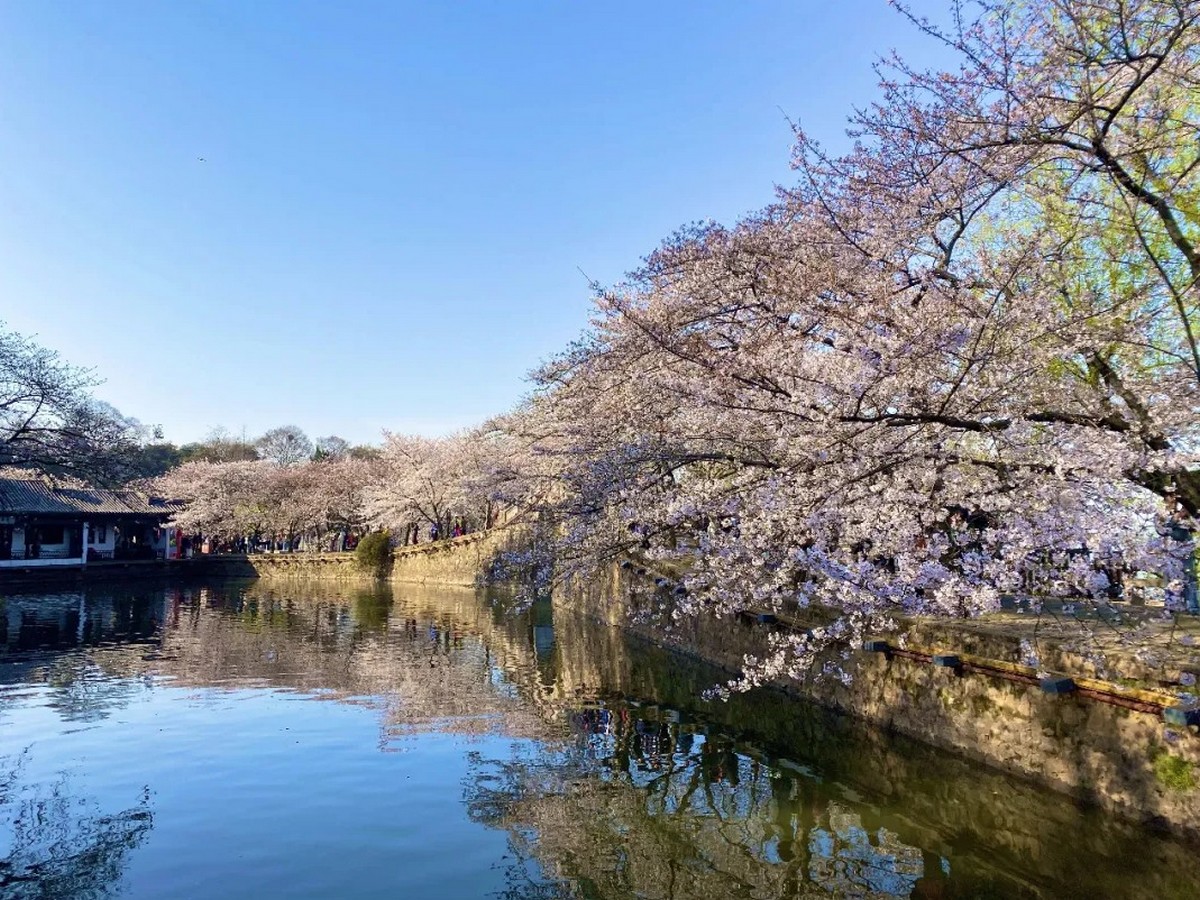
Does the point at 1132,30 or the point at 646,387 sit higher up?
the point at 1132,30

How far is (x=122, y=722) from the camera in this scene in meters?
10.7

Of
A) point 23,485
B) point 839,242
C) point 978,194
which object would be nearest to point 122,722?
point 839,242

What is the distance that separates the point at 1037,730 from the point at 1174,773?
1.41 m

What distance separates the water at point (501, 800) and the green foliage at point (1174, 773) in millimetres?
475

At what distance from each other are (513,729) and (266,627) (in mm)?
14200

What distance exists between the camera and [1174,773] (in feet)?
20.7

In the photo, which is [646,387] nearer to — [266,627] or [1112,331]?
[1112,331]

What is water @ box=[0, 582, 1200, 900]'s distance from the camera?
235 inches

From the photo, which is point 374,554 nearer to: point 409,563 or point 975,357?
point 409,563

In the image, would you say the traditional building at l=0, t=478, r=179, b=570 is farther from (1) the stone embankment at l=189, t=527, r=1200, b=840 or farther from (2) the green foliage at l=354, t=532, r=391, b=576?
(1) the stone embankment at l=189, t=527, r=1200, b=840

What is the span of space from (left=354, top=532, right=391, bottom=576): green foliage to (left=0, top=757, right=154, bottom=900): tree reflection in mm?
35034

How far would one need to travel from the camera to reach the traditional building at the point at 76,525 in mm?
39438

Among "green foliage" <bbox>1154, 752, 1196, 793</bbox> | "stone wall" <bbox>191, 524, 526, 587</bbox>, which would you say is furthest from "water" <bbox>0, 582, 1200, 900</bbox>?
"stone wall" <bbox>191, 524, 526, 587</bbox>

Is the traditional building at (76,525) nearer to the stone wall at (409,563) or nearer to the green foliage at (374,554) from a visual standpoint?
the stone wall at (409,563)
